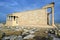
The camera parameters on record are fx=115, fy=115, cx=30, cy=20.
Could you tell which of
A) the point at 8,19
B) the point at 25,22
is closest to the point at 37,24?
the point at 25,22

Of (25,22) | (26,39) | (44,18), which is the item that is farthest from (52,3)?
(26,39)

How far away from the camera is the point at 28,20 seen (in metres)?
19.4

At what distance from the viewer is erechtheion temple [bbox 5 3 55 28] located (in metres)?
18.1

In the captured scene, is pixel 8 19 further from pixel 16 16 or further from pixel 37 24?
pixel 37 24

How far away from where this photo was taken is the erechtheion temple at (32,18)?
18109 millimetres

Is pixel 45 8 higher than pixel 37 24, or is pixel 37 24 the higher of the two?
→ pixel 45 8

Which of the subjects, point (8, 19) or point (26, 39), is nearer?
point (26, 39)

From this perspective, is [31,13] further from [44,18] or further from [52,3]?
[52,3]

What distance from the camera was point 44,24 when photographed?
18.2m

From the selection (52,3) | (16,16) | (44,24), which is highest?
(52,3)

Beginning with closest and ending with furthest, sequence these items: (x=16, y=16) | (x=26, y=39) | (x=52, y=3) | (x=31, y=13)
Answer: (x=26, y=39) < (x=52, y=3) < (x=31, y=13) < (x=16, y=16)

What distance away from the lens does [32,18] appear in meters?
19.0

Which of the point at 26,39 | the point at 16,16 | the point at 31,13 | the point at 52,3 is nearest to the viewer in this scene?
the point at 26,39

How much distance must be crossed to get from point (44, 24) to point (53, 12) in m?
2.34
